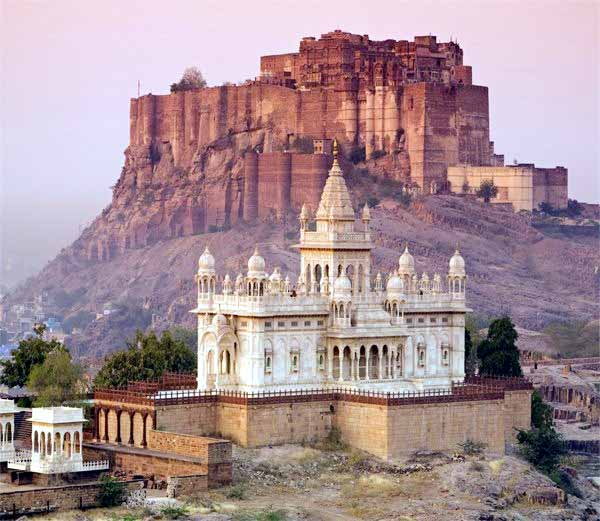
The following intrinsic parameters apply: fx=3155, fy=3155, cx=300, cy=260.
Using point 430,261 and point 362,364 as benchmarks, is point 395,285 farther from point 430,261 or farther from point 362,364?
point 430,261

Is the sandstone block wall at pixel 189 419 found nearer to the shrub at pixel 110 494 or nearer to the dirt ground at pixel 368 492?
the dirt ground at pixel 368 492

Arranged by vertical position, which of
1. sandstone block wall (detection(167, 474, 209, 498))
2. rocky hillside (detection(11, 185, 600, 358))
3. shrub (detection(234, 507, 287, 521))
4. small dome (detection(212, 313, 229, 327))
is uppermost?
rocky hillside (detection(11, 185, 600, 358))

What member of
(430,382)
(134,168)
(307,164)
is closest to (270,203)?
(307,164)

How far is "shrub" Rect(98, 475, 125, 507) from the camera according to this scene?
96250 mm

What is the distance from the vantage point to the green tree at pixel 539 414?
379 ft

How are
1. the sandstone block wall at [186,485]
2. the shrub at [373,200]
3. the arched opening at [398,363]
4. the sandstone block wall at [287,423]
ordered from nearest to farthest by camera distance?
the sandstone block wall at [186,485]
the sandstone block wall at [287,423]
the arched opening at [398,363]
the shrub at [373,200]

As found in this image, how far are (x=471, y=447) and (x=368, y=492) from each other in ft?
21.4

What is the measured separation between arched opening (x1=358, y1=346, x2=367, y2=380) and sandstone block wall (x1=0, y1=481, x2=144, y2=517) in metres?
14.8

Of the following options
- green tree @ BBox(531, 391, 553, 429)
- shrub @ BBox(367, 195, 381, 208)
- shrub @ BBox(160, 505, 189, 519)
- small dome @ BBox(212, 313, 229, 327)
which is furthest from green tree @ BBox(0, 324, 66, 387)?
shrub @ BBox(367, 195, 381, 208)

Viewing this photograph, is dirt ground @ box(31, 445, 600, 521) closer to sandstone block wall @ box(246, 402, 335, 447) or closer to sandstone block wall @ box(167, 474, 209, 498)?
sandstone block wall @ box(167, 474, 209, 498)

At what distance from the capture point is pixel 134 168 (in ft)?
626

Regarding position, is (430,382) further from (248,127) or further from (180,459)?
(248,127)

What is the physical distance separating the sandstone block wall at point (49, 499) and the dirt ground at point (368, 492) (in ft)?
1.93

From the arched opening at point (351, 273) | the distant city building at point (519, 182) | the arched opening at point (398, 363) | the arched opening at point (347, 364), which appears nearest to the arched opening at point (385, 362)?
the arched opening at point (398, 363)
